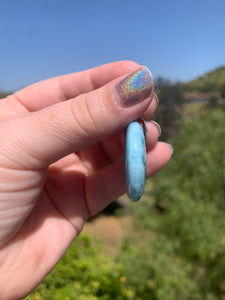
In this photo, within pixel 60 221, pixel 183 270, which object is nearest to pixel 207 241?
pixel 183 270

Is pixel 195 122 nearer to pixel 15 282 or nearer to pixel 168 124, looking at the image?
pixel 15 282

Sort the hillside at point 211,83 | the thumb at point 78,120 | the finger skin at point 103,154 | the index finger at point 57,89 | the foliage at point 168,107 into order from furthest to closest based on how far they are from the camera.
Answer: the foliage at point 168,107, the hillside at point 211,83, the finger skin at point 103,154, the index finger at point 57,89, the thumb at point 78,120

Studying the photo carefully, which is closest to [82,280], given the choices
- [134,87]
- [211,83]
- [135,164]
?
[135,164]

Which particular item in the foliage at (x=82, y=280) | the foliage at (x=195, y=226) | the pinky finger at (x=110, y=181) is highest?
the pinky finger at (x=110, y=181)

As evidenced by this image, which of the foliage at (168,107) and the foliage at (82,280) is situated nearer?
the foliage at (82,280)

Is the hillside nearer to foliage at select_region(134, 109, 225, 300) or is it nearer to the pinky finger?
foliage at select_region(134, 109, 225, 300)

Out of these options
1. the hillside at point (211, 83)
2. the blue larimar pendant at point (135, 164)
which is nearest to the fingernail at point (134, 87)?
the blue larimar pendant at point (135, 164)

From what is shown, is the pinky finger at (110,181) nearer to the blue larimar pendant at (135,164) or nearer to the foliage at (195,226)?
the blue larimar pendant at (135,164)

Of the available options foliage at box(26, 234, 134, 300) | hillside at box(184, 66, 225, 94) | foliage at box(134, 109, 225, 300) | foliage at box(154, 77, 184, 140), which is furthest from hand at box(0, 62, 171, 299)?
foliage at box(154, 77, 184, 140)
